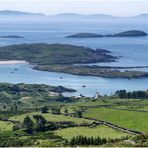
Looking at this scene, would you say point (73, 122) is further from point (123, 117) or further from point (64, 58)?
point (64, 58)

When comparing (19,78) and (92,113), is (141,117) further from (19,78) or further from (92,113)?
(19,78)

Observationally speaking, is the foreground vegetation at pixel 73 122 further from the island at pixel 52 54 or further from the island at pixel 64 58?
the island at pixel 52 54

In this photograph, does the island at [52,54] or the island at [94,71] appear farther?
the island at [52,54]

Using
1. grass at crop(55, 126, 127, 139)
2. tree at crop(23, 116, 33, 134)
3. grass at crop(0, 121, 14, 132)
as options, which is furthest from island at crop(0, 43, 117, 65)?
grass at crop(55, 126, 127, 139)

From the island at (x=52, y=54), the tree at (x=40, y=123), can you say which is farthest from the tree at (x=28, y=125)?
the island at (x=52, y=54)

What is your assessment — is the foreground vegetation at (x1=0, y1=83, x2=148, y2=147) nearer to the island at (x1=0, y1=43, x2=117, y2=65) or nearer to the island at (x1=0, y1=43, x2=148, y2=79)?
the island at (x1=0, y1=43, x2=148, y2=79)

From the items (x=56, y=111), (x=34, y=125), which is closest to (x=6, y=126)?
(x=34, y=125)
